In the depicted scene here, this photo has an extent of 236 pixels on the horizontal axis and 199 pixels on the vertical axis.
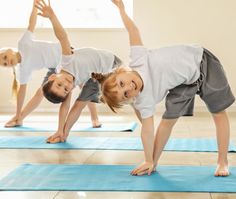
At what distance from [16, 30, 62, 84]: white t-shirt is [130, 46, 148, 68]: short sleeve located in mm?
1250

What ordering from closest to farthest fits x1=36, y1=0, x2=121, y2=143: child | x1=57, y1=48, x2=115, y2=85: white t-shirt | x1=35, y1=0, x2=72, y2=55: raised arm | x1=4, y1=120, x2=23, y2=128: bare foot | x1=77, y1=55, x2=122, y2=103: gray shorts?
x1=35, y1=0, x2=72, y2=55: raised arm < x1=36, y1=0, x2=121, y2=143: child < x1=57, y1=48, x2=115, y2=85: white t-shirt < x1=77, y1=55, x2=122, y2=103: gray shorts < x1=4, y1=120, x2=23, y2=128: bare foot

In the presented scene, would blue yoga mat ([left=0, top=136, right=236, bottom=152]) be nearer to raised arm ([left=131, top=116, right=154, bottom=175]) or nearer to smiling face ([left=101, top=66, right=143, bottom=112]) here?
raised arm ([left=131, top=116, right=154, bottom=175])

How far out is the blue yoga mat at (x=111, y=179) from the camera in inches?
63.8

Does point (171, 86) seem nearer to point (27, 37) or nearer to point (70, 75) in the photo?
point (70, 75)

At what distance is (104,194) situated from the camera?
1561 millimetres

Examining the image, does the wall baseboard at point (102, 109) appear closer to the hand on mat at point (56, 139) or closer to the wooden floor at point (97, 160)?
the wooden floor at point (97, 160)

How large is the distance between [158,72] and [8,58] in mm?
1614

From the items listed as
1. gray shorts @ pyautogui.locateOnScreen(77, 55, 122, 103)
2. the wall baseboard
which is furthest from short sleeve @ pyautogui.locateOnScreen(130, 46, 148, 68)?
the wall baseboard

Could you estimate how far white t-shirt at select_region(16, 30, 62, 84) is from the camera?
9.89 feet

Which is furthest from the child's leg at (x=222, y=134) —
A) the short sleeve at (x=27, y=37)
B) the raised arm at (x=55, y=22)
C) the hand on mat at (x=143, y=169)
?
the short sleeve at (x=27, y=37)

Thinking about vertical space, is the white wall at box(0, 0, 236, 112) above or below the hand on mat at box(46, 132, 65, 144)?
above

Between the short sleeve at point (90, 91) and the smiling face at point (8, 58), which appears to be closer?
the short sleeve at point (90, 91)

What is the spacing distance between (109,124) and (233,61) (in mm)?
1754

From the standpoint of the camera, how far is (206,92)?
187 cm
